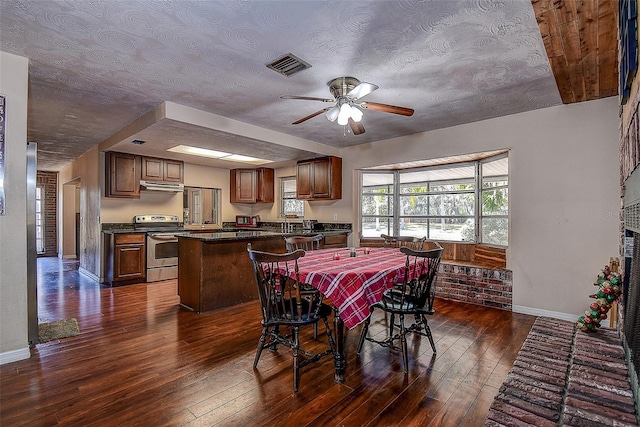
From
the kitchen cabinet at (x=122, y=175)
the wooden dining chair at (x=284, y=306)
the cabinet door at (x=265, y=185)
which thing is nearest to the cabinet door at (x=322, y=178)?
the cabinet door at (x=265, y=185)

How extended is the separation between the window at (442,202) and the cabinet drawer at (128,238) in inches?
147

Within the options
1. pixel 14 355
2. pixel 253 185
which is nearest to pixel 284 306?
pixel 14 355

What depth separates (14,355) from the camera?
2.43m

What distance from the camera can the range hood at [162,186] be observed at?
18.1 feet

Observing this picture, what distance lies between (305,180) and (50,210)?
7.59 meters

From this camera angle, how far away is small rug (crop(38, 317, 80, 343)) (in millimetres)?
2910

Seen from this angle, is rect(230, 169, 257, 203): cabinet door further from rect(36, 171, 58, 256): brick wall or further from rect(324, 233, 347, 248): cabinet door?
rect(36, 171, 58, 256): brick wall

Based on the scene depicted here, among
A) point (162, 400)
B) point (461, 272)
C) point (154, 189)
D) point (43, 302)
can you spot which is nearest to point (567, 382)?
point (162, 400)

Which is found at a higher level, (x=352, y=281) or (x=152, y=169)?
(x=152, y=169)

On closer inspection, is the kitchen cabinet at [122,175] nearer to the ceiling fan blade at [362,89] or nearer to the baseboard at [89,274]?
the baseboard at [89,274]

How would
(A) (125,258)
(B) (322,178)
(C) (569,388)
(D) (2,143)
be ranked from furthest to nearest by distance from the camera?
(B) (322,178) < (A) (125,258) < (D) (2,143) < (C) (569,388)

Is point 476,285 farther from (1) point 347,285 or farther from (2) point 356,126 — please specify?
(1) point 347,285

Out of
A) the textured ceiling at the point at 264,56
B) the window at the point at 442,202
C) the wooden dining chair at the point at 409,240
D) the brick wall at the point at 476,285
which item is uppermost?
the textured ceiling at the point at 264,56

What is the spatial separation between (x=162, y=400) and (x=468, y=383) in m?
2.00
